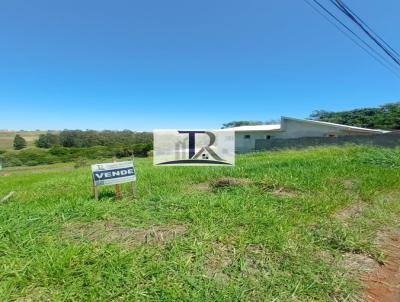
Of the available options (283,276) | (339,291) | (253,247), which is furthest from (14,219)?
(339,291)

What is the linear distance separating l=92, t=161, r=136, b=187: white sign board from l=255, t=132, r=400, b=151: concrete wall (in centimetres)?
1391

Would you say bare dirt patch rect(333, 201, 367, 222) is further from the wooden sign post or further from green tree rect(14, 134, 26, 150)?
green tree rect(14, 134, 26, 150)

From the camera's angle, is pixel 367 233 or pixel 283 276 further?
pixel 367 233

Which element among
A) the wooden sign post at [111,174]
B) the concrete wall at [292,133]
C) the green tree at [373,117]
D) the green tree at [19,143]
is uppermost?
the green tree at [373,117]

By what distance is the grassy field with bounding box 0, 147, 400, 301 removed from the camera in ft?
6.67

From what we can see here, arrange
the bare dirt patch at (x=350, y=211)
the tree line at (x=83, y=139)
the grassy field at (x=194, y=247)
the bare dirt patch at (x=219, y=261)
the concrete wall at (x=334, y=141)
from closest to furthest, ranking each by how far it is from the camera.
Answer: the grassy field at (x=194, y=247) → the bare dirt patch at (x=219, y=261) → the bare dirt patch at (x=350, y=211) → the concrete wall at (x=334, y=141) → the tree line at (x=83, y=139)

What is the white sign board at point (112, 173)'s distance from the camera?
4.34m

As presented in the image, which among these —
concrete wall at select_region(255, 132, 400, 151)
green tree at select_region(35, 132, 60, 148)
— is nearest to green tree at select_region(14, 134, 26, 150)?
green tree at select_region(35, 132, 60, 148)

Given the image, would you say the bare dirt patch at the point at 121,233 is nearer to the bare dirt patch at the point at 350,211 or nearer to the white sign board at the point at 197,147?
the bare dirt patch at the point at 350,211

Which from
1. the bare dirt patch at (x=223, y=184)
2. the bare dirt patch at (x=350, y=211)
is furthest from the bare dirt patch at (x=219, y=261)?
the bare dirt patch at (x=223, y=184)

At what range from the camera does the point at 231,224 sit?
128 inches

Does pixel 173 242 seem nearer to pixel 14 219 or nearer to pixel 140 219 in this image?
pixel 140 219

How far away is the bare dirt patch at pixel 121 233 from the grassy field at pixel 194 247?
0.04 feet

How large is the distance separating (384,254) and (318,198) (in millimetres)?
1736
